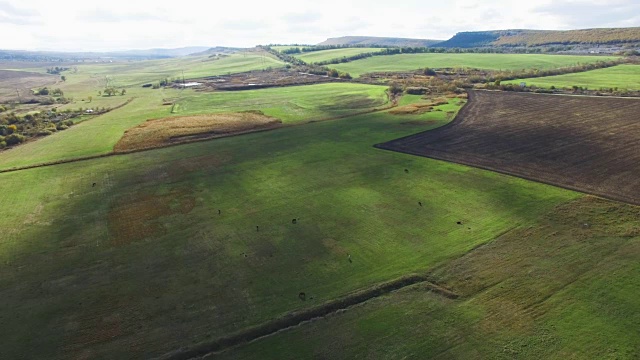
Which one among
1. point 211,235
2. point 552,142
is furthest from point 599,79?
point 211,235

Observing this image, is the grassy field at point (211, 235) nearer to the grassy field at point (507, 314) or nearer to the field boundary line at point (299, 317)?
the field boundary line at point (299, 317)

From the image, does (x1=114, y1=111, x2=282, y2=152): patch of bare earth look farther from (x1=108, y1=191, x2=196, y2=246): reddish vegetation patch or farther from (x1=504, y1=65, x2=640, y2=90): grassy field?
(x1=504, y1=65, x2=640, y2=90): grassy field

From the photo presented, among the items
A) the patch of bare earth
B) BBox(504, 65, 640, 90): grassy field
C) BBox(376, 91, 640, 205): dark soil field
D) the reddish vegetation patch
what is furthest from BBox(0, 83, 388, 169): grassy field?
BBox(504, 65, 640, 90): grassy field

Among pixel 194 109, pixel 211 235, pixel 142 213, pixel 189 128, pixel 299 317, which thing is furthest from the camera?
pixel 194 109

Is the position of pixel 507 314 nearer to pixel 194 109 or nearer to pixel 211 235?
pixel 211 235

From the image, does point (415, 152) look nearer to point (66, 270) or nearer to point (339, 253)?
point (339, 253)

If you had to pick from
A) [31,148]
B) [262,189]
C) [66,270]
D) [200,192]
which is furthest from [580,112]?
[31,148]
